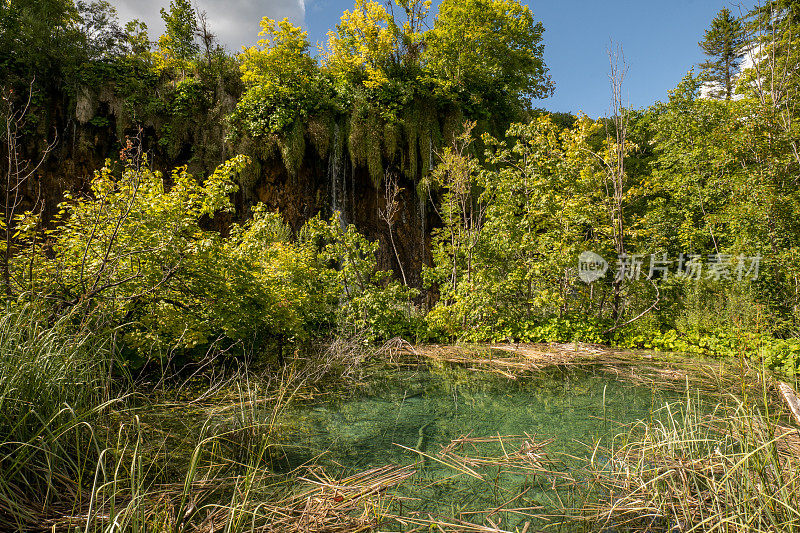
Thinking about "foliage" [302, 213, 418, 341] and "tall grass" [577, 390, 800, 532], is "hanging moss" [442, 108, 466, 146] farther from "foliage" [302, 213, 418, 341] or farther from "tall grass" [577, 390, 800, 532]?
"tall grass" [577, 390, 800, 532]

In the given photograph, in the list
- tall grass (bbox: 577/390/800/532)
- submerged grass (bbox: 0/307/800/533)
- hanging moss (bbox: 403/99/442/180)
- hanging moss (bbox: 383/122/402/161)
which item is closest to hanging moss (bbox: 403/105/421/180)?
hanging moss (bbox: 403/99/442/180)

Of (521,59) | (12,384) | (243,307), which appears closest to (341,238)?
(243,307)

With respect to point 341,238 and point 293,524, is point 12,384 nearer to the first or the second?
point 293,524

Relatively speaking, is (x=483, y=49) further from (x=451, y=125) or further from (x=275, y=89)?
(x=275, y=89)

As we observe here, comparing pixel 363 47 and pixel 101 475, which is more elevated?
pixel 363 47

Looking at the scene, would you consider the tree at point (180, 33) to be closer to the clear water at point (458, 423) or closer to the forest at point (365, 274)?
the forest at point (365, 274)

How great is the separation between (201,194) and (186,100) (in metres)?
9.85

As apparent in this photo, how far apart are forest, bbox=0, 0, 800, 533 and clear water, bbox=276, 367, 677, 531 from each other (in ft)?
0.20

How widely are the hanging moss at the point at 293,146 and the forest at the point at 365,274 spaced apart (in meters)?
0.07

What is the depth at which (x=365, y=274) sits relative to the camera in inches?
285

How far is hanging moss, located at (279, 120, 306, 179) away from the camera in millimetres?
11656

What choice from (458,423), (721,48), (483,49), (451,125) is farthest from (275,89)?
(721,48)

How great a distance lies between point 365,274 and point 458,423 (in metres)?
4.00
